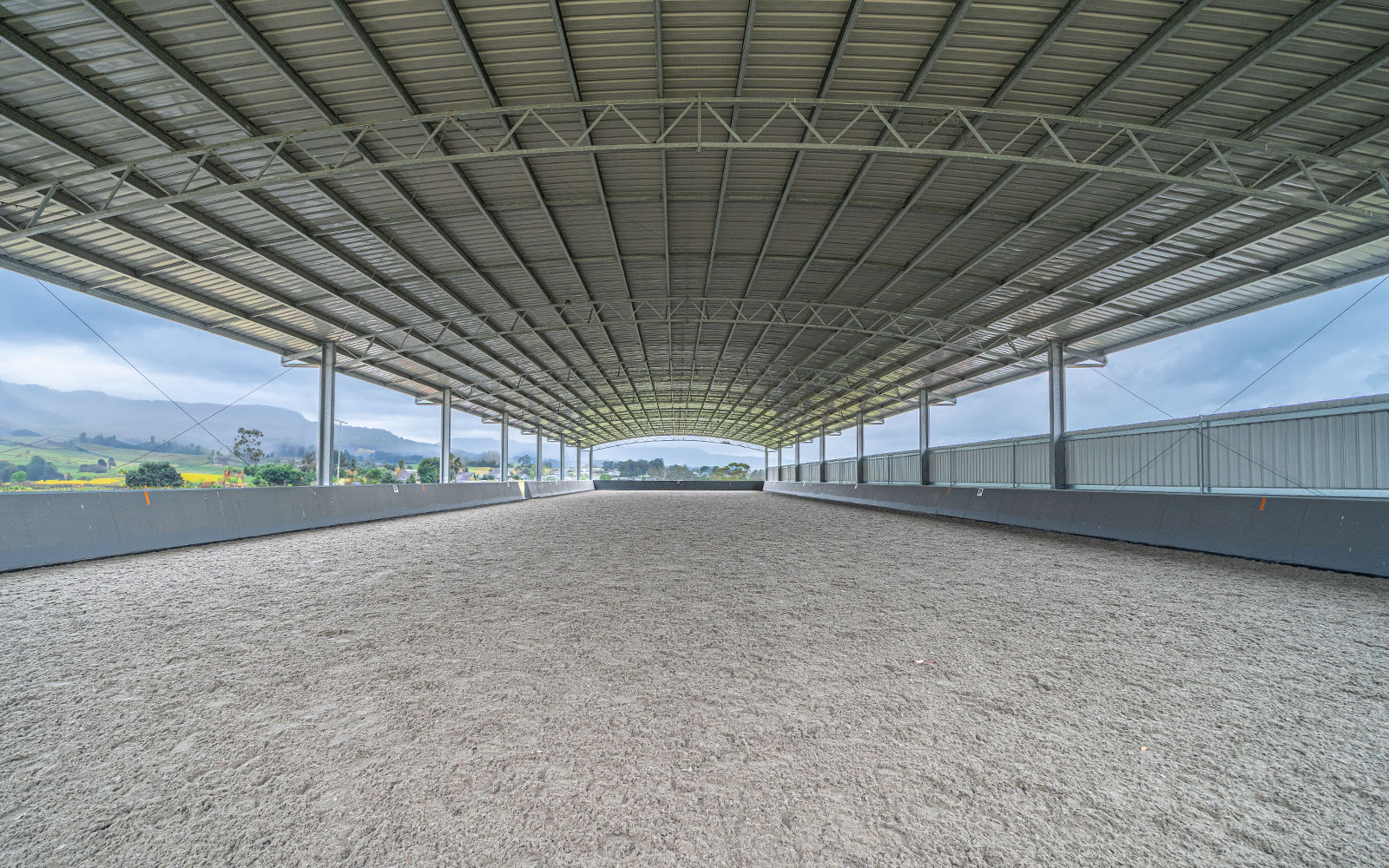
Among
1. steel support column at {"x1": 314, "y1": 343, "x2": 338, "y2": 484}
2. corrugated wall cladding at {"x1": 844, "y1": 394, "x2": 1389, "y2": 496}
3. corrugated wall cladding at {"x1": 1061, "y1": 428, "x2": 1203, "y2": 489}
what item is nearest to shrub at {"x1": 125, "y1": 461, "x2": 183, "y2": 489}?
steel support column at {"x1": 314, "y1": 343, "x2": 338, "y2": 484}

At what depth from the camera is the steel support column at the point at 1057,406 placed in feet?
68.9

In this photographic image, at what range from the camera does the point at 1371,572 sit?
7812 mm

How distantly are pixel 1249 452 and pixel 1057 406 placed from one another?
7.88 meters

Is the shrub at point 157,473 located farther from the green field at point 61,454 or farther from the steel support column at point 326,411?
the steel support column at point 326,411

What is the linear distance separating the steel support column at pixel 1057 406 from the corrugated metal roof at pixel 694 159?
2.52 feet

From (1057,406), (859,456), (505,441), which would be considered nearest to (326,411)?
(505,441)

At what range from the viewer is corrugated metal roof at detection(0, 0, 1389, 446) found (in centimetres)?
912

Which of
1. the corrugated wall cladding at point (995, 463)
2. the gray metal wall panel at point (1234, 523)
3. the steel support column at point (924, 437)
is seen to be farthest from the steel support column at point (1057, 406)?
the steel support column at point (924, 437)

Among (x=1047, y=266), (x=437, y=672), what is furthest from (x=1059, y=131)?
(x=437, y=672)

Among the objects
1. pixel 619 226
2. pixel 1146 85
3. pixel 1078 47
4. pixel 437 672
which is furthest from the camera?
pixel 619 226

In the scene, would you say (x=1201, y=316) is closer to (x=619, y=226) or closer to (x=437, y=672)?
(x=619, y=226)

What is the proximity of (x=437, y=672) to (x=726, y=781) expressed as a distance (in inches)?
94.2

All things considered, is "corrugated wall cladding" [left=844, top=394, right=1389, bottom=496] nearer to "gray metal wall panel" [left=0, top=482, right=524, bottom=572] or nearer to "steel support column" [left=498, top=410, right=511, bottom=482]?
"gray metal wall panel" [left=0, top=482, right=524, bottom=572]

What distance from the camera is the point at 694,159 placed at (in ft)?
44.0
